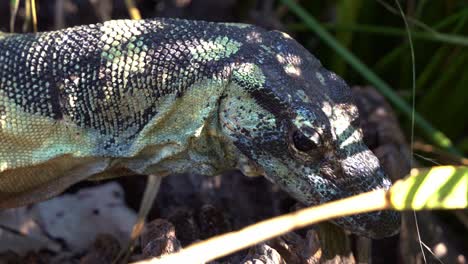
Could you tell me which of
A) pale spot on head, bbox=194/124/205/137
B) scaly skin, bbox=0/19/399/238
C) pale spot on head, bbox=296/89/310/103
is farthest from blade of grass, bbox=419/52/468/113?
pale spot on head, bbox=194/124/205/137

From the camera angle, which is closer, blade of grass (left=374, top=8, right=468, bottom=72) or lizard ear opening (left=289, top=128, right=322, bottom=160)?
lizard ear opening (left=289, top=128, right=322, bottom=160)

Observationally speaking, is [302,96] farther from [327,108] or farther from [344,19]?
[344,19]

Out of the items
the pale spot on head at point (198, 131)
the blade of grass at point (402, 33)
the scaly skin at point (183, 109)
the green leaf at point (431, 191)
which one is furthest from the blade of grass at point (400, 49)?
the green leaf at point (431, 191)

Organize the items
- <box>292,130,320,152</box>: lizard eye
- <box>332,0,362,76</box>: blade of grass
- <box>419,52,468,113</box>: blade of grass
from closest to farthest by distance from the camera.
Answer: <box>292,130,320,152</box>: lizard eye < <box>419,52,468,113</box>: blade of grass < <box>332,0,362,76</box>: blade of grass

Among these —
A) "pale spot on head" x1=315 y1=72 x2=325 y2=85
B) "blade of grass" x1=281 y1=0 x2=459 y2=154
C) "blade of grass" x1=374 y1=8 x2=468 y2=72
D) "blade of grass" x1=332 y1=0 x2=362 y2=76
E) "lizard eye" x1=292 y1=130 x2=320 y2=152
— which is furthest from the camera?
"blade of grass" x1=332 y1=0 x2=362 y2=76

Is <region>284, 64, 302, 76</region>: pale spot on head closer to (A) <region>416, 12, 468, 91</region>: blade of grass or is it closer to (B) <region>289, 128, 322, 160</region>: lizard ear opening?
(B) <region>289, 128, 322, 160</region>: lizard ear opening

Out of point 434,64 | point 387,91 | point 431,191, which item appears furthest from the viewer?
point 434,64

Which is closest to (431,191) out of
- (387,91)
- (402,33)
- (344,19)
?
(387,91)
